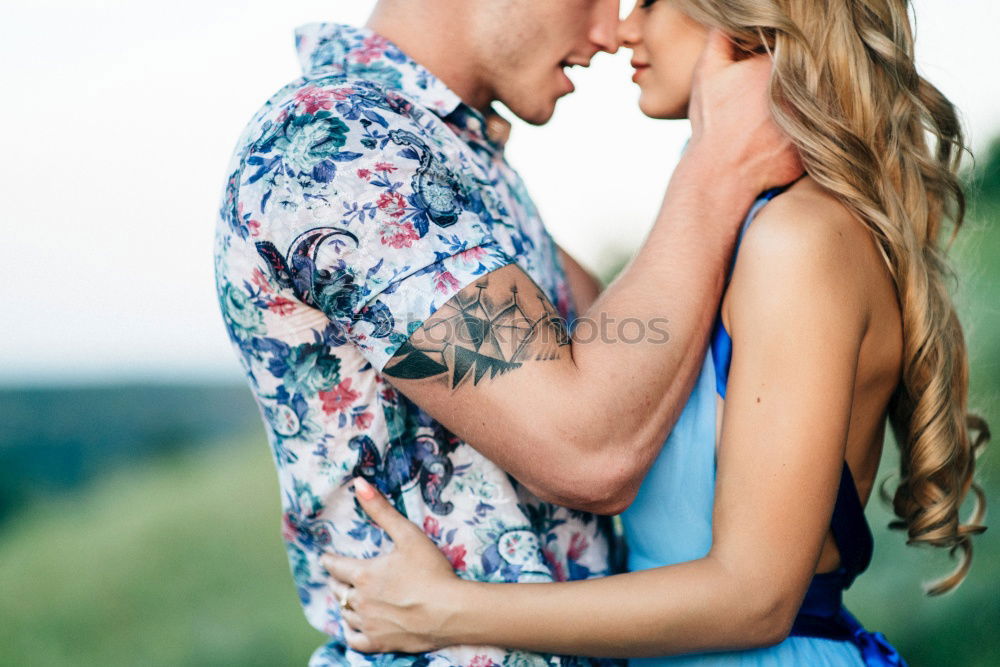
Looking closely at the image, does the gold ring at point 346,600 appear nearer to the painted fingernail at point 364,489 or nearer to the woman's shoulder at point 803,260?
the painted fingernail at point 364,489

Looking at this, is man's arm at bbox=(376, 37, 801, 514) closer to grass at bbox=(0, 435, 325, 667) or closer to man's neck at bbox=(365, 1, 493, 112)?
man's neck at bbox=(365, 1, 493, 112)

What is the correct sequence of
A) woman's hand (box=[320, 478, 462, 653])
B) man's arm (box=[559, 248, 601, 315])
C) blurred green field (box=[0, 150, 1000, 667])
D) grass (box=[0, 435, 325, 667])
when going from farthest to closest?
grass (box=[0, 435, 325, 667]), blurred green field (box=[0, 150, 1000, 667]), man's arm (box=[559, 248, 601, 315]), woman's hand (box=[320, 478, 462, 653])

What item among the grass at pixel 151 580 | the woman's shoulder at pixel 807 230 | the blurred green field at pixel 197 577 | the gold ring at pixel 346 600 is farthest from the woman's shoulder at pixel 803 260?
the grass at pixel 151 580

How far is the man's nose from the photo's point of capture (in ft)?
7.07

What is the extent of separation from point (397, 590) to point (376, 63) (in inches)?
42.5

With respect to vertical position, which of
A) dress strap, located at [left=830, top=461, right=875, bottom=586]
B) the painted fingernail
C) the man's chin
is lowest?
dress strap, located at [left=830, top=461, right=875, bottom=586]

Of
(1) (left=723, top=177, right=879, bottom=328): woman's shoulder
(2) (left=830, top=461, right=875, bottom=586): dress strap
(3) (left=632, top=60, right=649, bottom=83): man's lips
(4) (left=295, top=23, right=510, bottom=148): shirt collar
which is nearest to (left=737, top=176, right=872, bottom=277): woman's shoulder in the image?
(1) (left=723, top=177, right=879, bottom=328): woman's shoulder

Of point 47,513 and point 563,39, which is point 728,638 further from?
point 47,513

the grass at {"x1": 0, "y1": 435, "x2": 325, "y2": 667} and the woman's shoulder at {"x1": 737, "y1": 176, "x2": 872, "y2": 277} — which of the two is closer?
the woman's shoulder at {"x1": 737, "y1": 176, "x2": 872, "y2": 277}

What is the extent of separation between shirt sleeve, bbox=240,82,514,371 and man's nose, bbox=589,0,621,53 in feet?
2.75

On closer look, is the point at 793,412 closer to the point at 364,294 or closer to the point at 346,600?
the point at 364,294

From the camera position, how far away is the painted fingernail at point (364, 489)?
1.61 m

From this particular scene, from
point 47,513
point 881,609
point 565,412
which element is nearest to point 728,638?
point 565,412

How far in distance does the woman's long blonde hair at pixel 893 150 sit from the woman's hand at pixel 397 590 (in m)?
1.01
